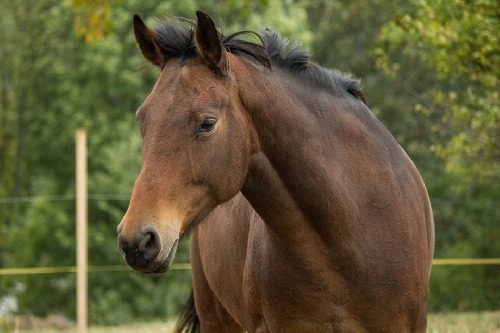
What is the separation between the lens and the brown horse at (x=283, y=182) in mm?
3414

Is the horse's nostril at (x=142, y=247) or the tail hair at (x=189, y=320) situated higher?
the horse's nostril at (x=142, y=247)

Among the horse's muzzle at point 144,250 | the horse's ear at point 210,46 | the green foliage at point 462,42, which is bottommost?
the green foliage at point 462,42

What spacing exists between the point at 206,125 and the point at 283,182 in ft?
1.80

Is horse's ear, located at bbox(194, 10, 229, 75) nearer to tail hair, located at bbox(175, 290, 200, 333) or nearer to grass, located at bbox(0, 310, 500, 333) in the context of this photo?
tail hair, located at bbox(175, 290, 200, 333)

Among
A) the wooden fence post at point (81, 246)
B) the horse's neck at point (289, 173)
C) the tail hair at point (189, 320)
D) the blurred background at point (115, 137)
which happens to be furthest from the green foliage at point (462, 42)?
the blurred background at point (115, 137)

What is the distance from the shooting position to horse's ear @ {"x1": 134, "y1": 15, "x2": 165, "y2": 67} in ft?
12.3

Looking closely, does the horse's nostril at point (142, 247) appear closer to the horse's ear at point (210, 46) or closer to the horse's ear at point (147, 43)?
the horse's ear at point (210, 46)

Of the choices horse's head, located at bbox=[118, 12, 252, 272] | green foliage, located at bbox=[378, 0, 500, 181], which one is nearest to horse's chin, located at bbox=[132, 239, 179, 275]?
horse's head, located at bbox=[118, 12, 252, 272]

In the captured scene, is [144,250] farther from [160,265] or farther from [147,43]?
[147,43]

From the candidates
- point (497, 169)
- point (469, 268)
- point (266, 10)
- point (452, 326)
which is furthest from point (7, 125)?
point (452, 326)

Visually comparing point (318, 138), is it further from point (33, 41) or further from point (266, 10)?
point (33, 41)

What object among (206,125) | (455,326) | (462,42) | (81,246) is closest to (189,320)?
(455,326)

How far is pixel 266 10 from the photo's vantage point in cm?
2578

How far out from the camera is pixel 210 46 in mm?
3576
